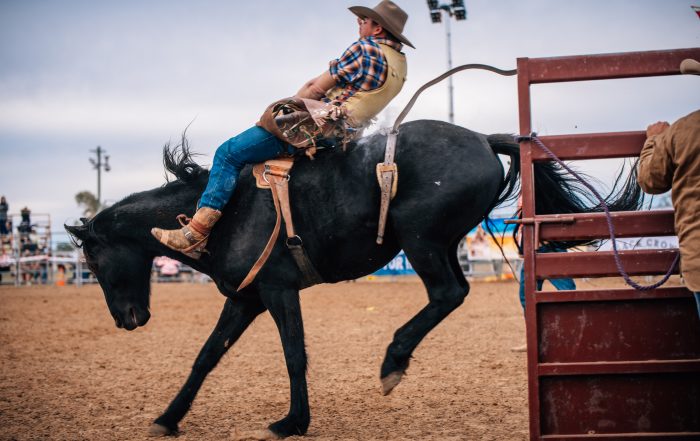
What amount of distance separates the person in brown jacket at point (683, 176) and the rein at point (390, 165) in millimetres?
1192

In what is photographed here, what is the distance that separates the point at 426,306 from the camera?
13.8 ft

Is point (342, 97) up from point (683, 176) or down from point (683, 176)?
up

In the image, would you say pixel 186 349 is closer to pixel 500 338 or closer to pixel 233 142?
pixel 500 338

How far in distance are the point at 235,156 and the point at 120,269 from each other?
1499 millimetres

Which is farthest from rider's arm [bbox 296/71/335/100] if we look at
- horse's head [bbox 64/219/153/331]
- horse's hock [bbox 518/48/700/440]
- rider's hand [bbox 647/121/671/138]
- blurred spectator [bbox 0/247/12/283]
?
blurred spectator [bbox 0/247/12/283]

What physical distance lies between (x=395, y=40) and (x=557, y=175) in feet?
4.43

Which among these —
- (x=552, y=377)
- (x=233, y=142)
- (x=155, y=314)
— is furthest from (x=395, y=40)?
(x=155, y=314)

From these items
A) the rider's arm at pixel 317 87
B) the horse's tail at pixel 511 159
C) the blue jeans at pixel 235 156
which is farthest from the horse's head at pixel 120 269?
the horse's tail at pixel 511 159

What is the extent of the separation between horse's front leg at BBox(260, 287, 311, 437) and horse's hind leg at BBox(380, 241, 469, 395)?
2.22 feet

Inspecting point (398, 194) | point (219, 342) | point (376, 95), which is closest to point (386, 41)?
point (376, 95)

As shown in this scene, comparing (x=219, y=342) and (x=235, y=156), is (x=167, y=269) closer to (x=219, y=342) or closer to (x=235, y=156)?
(x=219, y=342)

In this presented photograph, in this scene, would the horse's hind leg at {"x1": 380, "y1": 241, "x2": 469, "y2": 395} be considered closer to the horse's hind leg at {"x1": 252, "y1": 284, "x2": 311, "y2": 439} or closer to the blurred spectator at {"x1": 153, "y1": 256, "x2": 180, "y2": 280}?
the horse's hind leg at {"x1": 252, "y1": 284, "x2": 311, "y2": 439}

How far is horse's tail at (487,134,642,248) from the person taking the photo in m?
4.07

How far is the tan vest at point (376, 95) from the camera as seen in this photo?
171 inches
